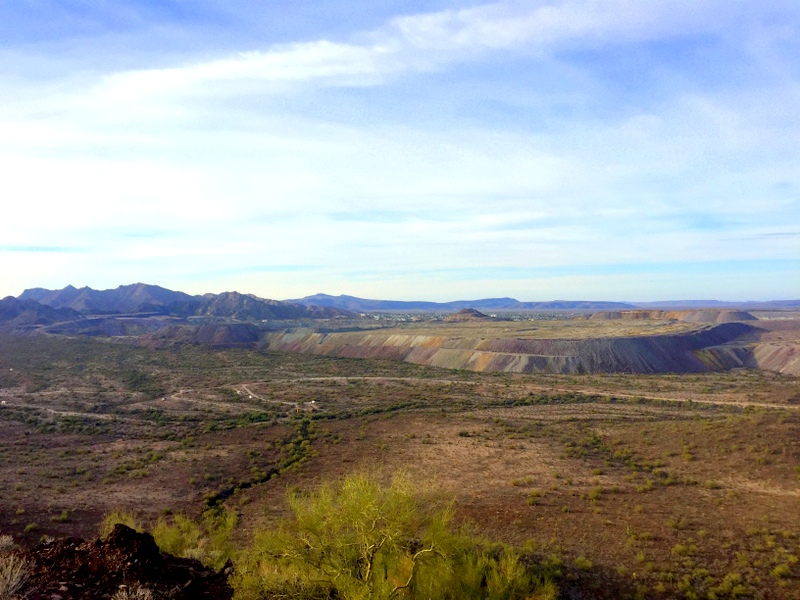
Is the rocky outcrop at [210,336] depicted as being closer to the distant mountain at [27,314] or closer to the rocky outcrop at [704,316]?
the distant mountain at [27,314]

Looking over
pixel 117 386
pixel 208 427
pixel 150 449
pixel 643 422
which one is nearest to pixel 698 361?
pixel 643 422

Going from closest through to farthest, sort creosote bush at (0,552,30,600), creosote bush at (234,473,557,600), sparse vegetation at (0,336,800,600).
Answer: creosote bush at (0,552,30,600), creosote bush at (234,473,557,600), sparse vegetation at (0,336,800,600)

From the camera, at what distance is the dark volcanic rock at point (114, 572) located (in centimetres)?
1073

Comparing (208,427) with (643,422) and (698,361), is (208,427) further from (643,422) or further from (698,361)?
(698,361)

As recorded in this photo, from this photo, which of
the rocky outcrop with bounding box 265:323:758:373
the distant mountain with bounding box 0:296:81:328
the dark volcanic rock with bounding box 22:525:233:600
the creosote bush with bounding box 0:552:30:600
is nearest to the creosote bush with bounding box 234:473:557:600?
the dark volcanic rock with bounding box 22:525:233:600

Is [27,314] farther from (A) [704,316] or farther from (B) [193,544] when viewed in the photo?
(A) [704,316]

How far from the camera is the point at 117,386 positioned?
59562 mm

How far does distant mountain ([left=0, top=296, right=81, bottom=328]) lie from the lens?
15775 centimetres

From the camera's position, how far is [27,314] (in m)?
164

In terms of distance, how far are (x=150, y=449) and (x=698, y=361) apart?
7022 centimetres

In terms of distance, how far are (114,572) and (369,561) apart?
5468mm

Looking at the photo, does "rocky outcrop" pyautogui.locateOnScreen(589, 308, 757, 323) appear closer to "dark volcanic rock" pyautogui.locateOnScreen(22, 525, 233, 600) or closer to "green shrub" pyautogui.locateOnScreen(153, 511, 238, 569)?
"green shrub" pyautogui.locateOnScreen(153, 511, 238, 569)

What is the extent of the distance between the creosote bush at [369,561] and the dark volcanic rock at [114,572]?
104cm

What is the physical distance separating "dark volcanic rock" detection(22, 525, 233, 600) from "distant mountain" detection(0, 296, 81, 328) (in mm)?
169317
